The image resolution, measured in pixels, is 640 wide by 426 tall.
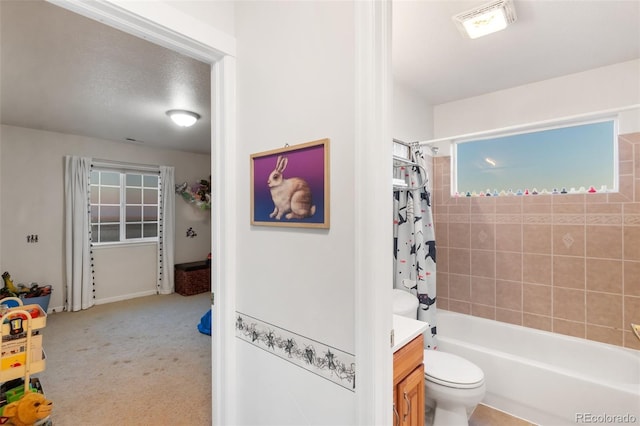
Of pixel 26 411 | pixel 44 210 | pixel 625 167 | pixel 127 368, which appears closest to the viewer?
pixel 26 411

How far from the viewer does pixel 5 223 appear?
3641 millimetres

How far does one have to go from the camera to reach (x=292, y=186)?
3.98ft

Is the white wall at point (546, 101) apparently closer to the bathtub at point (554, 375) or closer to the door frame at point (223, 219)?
the bathtub at point (554, 375)

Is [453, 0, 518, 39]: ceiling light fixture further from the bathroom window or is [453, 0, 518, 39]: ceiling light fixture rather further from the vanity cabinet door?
the vanity cabinet door

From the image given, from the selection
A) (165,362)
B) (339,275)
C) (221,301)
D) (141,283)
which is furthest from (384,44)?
(141,283)

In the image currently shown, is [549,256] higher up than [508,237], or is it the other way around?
[508,237]

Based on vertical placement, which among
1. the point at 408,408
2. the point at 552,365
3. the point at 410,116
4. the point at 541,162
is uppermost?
the point at 410,116

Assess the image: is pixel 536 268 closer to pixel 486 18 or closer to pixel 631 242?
pixel 631 242

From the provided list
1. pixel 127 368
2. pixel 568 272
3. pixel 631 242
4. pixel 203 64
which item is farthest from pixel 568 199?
pixel 127 368

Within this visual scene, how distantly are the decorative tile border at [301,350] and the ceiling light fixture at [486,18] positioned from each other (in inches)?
77.2

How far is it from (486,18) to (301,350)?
2099 mm

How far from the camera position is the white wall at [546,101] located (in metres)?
2.38

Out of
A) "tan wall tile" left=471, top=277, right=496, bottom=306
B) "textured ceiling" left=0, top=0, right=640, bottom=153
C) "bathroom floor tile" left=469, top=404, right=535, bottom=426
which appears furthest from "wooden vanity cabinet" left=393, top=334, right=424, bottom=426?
"tan wall tile" left=471, top=277, right=496, bottom=306

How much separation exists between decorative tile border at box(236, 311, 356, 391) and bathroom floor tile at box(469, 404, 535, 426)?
61.4 inches
